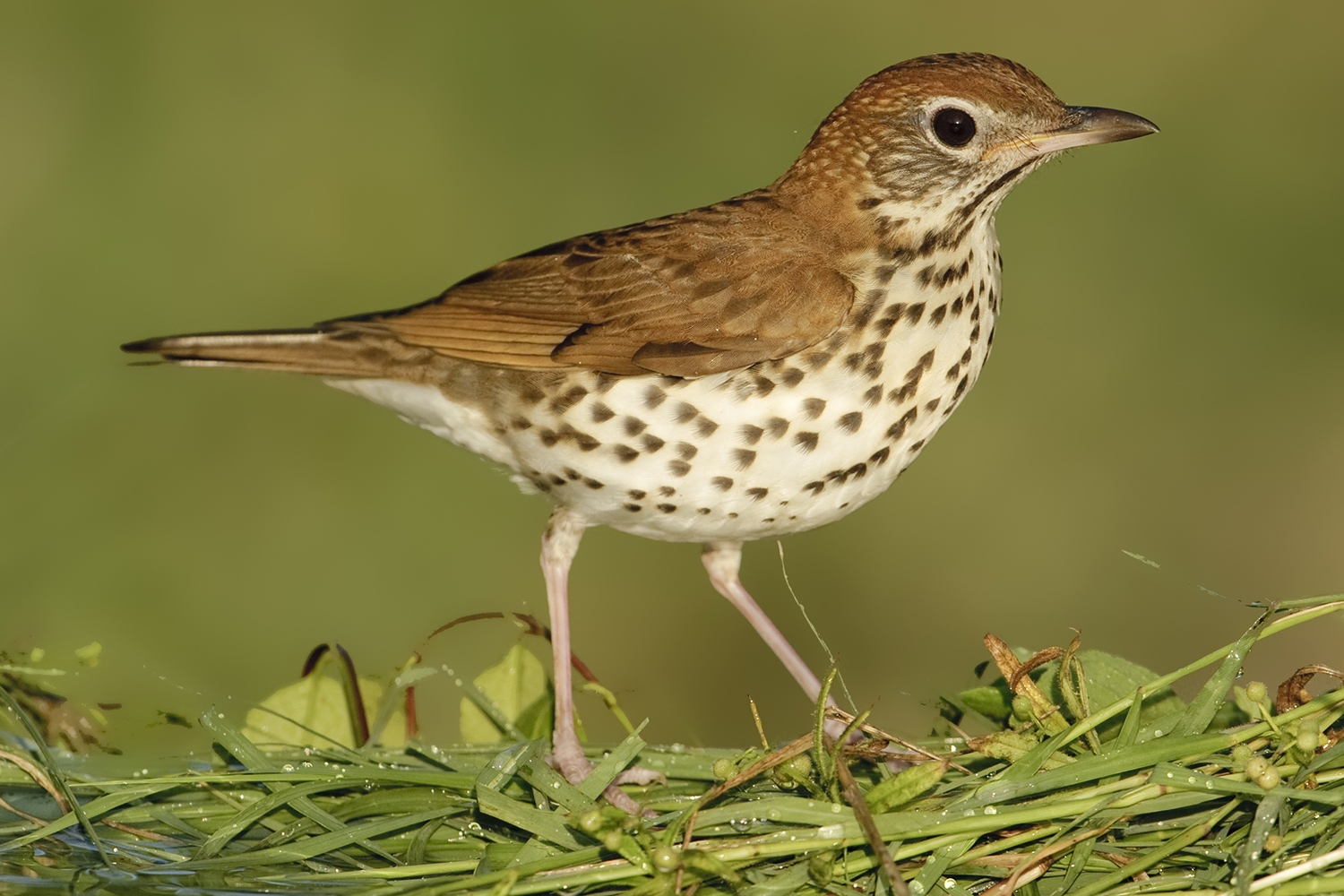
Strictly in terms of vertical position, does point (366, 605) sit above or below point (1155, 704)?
below

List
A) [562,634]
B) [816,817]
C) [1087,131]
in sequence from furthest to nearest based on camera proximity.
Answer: [562,634] → [1087,131] → [816,817]

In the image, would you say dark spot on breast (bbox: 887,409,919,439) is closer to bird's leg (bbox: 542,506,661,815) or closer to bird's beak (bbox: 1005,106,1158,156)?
bird's beak (bbox: 1005,106,1158,156)

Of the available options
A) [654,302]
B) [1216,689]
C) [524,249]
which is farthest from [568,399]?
[524,249]

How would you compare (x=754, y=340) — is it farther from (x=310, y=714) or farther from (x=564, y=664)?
(x=310, y=714)

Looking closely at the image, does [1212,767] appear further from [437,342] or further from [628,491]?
[437,342]

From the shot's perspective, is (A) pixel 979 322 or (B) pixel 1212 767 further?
(A) pixel 979 322

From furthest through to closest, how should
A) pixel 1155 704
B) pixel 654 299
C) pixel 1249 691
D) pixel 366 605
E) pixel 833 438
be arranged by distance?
pixel 366 605, pixel 654 299, pixel 833 438, pixel 1155 704, pixel 1249 691

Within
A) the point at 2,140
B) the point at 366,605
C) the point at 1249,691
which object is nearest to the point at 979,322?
the point at 1249,691

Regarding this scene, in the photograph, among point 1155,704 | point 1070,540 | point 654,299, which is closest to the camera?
point 1155,704

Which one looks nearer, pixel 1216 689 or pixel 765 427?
pixel 1216 689
